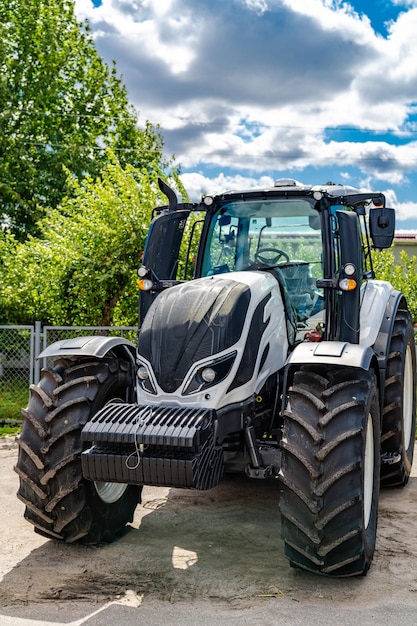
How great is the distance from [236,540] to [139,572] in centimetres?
87

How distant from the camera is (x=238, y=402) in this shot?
4715mm

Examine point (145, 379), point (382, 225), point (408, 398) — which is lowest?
point (408, 398)

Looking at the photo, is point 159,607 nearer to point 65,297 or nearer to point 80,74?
point 65,297

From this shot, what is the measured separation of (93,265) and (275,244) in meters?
5.40

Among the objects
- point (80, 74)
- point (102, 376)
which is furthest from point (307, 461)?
point (80, 74)

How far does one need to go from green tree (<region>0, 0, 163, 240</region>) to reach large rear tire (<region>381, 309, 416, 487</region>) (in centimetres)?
1591

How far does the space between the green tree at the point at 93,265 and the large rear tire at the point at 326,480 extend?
6.69 metres

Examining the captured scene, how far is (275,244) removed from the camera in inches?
236

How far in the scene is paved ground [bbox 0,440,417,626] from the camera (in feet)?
13.0

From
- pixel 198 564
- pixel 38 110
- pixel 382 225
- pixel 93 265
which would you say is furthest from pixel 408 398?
pixel 38 110

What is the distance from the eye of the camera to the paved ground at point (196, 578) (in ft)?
13.0

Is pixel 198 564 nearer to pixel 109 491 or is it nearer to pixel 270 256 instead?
pixel 109 491

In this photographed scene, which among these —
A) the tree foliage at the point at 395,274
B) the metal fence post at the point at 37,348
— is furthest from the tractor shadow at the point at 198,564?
the tree foliage at the point at 395,274

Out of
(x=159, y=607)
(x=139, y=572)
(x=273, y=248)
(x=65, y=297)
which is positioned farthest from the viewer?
(x=65, y=297)
